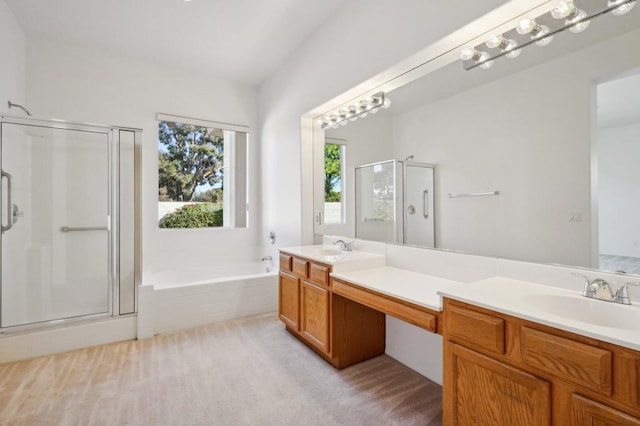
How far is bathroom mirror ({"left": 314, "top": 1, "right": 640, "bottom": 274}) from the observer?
4.34 ft

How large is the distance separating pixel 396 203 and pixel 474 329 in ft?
4.20

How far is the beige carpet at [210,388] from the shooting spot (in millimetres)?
1739

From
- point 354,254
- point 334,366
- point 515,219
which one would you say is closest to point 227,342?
point 334,366

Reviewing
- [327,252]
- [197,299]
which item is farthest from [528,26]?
[197,299]

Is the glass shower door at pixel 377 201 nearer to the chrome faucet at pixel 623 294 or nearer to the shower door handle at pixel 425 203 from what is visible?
the shower door handle at pixel 425 203

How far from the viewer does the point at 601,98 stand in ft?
4.53

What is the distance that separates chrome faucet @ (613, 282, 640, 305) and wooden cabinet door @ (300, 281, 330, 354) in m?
1.57

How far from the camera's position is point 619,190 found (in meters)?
1.32

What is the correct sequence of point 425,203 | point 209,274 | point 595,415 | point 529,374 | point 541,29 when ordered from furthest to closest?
point 209,274, point 425,203, point 541,29, point 529,374, point 595,415

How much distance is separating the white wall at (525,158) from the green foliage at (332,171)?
1.08 meters

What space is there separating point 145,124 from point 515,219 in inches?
152

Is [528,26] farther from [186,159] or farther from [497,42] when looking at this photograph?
[186,159]

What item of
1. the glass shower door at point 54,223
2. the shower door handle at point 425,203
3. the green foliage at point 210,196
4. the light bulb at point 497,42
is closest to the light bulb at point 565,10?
the light bulb at point 497,42

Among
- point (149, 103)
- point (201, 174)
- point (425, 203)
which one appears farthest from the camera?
point (201, 174)
